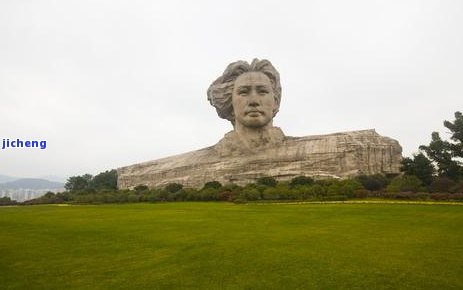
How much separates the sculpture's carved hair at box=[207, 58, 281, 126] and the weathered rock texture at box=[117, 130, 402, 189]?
2075mm

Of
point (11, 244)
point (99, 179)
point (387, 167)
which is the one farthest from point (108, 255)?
point (99, 179)

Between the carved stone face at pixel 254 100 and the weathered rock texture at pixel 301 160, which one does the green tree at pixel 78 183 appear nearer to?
the weathered rock texture at pixel 301 160

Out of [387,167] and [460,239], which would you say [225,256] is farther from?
[387,167]

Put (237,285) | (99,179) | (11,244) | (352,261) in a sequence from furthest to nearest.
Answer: (99,179)
(11,244)
(352,261)
(237,285)

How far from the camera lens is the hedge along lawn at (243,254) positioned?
5879 mm

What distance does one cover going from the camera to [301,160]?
2570 cm

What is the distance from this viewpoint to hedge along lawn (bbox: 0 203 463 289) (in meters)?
5.88

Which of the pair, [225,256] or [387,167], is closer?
[225,256]

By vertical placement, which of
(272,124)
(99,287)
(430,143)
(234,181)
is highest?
(272,124)

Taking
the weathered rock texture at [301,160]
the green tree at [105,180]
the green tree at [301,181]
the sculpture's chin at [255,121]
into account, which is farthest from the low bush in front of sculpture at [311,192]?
the green tree at [105,180]

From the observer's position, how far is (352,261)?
22.1ft

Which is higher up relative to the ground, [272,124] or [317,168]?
[272,124]

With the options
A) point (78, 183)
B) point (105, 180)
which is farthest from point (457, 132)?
point (78, 183)

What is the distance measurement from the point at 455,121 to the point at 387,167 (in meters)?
4.23
